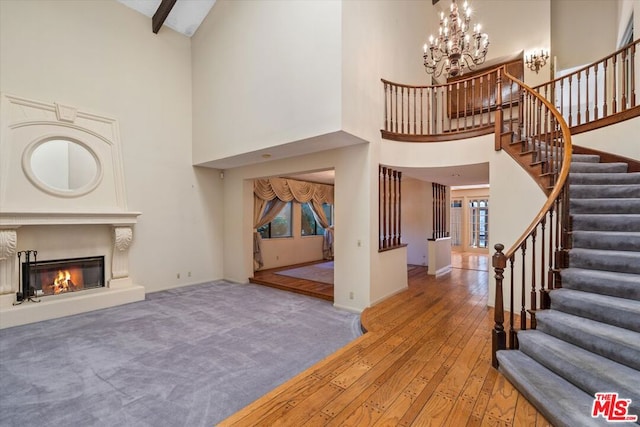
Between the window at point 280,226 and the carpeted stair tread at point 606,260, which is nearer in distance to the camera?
the carpeted stair tread at point 606,260

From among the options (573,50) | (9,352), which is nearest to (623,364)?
(9,352)

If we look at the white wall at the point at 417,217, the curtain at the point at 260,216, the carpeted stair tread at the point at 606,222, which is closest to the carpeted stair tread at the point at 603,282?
the carpeted stair tread at the point at 606,222

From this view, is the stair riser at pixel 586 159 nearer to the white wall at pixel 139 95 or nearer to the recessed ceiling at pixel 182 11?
the white wall at pixel 139 95

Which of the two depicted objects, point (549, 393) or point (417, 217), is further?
point (417, 217)

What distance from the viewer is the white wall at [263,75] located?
4098 mm

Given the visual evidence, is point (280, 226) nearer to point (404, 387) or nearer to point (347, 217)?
point (347, 217)

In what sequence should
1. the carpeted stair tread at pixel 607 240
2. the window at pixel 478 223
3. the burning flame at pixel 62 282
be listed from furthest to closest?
1. the window at pixel 478 223
2. the burning flame at pixel 62 282
3. the carpeted stair tread at pixel 607 240

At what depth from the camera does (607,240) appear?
286cm

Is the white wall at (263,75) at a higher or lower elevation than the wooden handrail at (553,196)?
higher

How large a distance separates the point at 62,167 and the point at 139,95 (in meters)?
1.88

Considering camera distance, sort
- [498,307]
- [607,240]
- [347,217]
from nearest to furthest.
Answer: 1. [498,307]
2. [607,240]
3. [347,217]

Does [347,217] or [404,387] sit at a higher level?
[347,217]

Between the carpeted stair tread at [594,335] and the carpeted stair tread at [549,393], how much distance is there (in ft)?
1.04

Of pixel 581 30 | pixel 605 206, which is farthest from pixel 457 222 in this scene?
pixel 605 206
